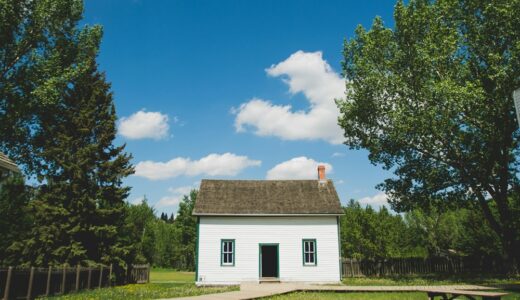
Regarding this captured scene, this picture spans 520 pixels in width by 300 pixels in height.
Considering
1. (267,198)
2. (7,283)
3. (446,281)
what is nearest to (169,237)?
(267,198)

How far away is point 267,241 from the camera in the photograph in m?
25.0

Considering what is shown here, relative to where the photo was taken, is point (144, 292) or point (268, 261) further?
point (268, 261)

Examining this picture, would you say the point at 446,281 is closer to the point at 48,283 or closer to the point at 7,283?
the point at 48,283

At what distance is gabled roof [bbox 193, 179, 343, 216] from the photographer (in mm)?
25359

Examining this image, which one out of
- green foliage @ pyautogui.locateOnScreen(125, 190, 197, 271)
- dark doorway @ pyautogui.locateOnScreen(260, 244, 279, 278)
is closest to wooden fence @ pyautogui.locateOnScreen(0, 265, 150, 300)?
dark doorway @ pyautogui.locateOnScreen(260, 244, 279, 278)

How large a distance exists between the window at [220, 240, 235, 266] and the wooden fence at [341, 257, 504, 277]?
1006 cm

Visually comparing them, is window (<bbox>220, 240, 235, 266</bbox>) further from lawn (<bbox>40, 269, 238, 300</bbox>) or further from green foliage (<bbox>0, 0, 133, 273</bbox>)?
green foliage (<bbox>0, 0, 133, 273</bbox>)

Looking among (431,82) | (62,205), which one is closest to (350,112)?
(431,82)

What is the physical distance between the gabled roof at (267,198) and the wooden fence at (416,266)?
6862mm

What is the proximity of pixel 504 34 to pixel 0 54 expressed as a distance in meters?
29.7

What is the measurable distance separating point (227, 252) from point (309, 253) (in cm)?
525

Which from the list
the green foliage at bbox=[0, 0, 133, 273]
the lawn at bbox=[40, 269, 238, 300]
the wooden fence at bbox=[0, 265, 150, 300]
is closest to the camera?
the wooden fence at bbox=[0, 265, 150, 300]

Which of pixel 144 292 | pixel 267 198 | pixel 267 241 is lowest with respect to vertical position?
pixel 144 292

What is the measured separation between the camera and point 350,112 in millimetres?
26672
